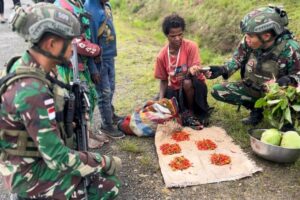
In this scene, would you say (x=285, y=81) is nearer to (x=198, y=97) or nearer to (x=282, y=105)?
(x=282, y=105)

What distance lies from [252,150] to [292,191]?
84cm

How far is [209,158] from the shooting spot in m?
4.83

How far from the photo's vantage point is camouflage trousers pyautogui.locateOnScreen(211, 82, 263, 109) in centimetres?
559

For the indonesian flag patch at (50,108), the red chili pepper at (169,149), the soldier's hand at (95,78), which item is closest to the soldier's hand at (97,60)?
the soldier's hand at (95,78)

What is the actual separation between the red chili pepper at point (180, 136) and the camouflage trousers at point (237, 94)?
2.63 ft

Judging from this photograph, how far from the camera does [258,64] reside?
17.4 ft

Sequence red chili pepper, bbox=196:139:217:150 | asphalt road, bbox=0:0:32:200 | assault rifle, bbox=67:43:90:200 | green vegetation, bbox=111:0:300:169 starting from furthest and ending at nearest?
asphalt road, bbox=0:0:32:200, green vegetation, bbox=111:0:300:169, red chili pepper, bbox=196:139:217:150, assault rifle, bbox=67:43:90:200

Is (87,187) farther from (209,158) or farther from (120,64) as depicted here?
(120,64)

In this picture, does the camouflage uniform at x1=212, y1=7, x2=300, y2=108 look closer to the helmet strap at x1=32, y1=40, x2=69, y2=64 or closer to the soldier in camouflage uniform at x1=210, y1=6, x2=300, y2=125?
the soldier in camouflage uniform at x1=210, y1=6, x2=300, y2=125

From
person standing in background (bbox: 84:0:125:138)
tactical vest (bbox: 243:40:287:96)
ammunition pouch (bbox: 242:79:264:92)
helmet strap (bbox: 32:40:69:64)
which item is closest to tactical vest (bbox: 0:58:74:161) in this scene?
helmet strap (bbox: 32:40:69:64)

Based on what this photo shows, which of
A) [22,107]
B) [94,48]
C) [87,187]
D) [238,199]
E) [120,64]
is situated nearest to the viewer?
[22,107]

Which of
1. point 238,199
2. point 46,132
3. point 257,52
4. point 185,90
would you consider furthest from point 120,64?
point 46,132

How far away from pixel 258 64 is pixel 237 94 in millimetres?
565

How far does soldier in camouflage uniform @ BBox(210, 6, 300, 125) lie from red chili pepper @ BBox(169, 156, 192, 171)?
4.35 ft
